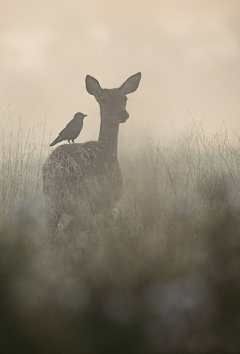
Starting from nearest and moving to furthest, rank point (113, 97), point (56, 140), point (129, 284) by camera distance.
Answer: point (129, 284) < point (113, 97) < point (56, 140)

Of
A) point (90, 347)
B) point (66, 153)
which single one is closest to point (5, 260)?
point (90, 347)

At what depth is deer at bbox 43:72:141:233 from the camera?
5473 mm

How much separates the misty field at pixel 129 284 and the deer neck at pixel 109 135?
3.53ft

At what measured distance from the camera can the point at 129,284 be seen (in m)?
3.72

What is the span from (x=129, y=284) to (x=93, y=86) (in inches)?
106

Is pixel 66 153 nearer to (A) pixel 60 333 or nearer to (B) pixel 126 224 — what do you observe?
(B) pixel 126 224

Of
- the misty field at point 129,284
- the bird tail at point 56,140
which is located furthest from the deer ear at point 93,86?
the misty field at point 129,284

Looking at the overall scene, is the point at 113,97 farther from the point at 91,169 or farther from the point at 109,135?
the point at 91,169

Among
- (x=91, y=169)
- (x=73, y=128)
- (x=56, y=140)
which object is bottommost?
(x=91, y=169)

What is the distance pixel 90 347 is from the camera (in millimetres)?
3459

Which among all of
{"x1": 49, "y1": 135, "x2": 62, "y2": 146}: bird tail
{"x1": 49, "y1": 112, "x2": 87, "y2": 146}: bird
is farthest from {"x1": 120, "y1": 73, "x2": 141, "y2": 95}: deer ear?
{"x1": 49, "y1": 135, "x2": 62, "y2": 146}: bird tail

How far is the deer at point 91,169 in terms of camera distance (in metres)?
5.47

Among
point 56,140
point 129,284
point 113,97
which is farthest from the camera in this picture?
point 56,140

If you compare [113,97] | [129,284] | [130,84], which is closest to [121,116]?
[113,97]
